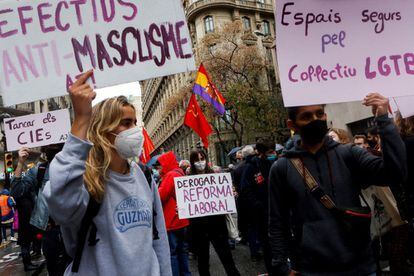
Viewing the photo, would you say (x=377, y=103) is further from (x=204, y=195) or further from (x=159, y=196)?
(x=204, y=195)

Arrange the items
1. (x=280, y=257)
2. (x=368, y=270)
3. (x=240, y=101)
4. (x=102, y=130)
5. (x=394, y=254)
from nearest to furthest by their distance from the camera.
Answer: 1. (x=102, y=130)
2. (x=368, y=270)
3. (x=280, y=257)
4. (x=394, y=254)
5. (x=240, y=101)

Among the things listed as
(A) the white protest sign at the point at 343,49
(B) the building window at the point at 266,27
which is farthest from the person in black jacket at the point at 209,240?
(B) the building window at the point at 266,27

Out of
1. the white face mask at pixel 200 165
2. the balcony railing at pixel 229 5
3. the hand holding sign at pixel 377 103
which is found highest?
the balcony railing at pixel 229 5

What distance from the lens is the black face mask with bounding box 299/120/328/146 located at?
2326 millimetres

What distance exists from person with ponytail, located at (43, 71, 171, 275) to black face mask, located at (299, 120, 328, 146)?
0.95m

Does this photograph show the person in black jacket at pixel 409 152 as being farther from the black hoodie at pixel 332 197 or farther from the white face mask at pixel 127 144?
the white face mask at pixel 127 144

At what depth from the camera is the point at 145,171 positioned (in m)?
2.33

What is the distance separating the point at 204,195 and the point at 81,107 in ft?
14.3

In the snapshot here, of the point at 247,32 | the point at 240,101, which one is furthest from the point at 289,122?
the point at 247,32

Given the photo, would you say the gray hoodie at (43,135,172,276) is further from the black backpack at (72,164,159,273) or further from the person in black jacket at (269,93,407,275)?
the person in black jacket at (269,93,407,275)

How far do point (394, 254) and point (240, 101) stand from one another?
80.1 feet

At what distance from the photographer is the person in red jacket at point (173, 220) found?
17.7 ft

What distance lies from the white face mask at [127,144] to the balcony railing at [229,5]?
39.4 meters

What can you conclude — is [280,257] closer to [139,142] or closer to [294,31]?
[139,142]
